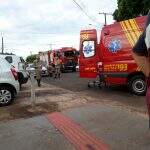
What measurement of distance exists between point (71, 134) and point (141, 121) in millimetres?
1621

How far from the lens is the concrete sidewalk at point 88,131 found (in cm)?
698

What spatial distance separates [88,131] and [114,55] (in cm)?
680

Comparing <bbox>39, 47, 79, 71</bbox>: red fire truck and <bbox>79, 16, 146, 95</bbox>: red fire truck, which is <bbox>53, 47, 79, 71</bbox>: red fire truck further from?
<bbox>79, 16, 146, 95</bbox>: red fire truck

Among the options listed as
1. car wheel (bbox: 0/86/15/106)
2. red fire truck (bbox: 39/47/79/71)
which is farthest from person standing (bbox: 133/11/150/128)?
red fire truck (bbox: 39/47/79/71)

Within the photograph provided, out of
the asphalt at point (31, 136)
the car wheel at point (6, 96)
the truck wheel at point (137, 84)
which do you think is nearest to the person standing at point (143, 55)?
the asphalt at point (31, 136)

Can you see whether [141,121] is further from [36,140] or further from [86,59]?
[86,59]

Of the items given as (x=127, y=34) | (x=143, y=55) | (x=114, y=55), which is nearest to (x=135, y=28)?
(x=127, y=34)

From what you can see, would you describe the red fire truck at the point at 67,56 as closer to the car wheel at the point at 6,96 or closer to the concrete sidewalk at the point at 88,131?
the car wheel at the point at 6,96

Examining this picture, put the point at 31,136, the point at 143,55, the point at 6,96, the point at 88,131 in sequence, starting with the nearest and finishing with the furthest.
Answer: the point at 143,55, the point at 31,136, the point at 88,131, the point at 6,96

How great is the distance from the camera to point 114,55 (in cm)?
1452

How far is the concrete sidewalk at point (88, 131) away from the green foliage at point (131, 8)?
581 inches

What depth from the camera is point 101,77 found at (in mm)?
15484

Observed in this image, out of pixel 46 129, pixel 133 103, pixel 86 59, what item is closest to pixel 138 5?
pixel 86 59

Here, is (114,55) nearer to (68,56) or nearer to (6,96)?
(6,96)
